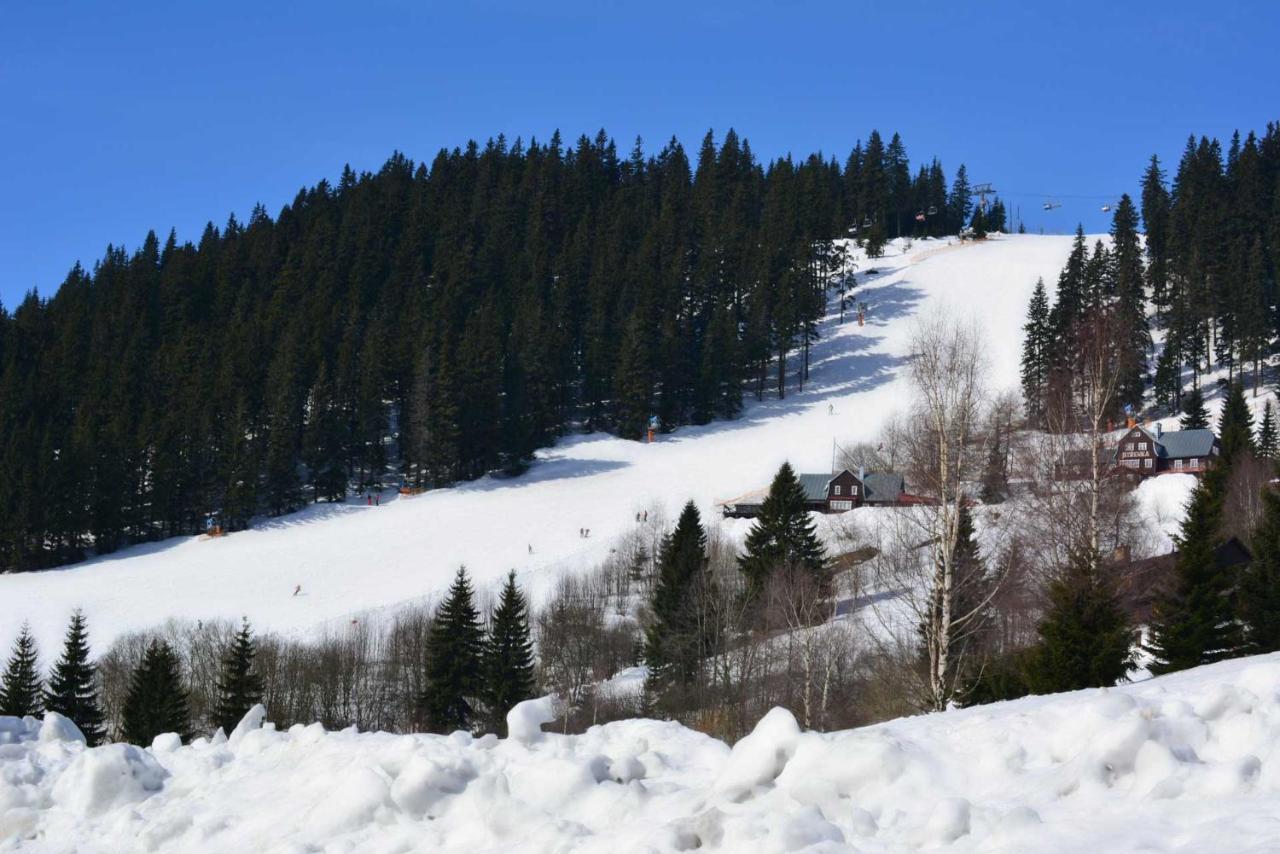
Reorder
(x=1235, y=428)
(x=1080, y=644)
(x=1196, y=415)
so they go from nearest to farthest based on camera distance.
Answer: (x=1080, y=644), (x=1235, y=428), (x=1196, y=415)

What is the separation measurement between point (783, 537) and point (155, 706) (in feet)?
70.0

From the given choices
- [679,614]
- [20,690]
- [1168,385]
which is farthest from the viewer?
[1168,385]

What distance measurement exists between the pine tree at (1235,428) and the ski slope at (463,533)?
12453mm

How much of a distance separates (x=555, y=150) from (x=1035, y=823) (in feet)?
417

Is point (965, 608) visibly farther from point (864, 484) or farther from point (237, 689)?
point (864, 484)

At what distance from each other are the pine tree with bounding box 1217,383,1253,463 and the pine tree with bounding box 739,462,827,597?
16548 millimetres

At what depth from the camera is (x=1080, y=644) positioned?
13898 millimetres

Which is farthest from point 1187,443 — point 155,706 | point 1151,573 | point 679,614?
point 155,706

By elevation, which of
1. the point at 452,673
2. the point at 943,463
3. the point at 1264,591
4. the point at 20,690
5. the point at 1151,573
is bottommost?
the point at 452,673

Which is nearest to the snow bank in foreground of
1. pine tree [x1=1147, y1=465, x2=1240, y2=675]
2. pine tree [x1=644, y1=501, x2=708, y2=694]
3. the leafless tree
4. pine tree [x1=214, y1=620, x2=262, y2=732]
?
the leafless tree

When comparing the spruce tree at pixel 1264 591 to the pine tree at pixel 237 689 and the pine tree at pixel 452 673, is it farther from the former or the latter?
the pine tree at pixel 237 689

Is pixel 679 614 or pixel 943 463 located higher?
pixel 943 463

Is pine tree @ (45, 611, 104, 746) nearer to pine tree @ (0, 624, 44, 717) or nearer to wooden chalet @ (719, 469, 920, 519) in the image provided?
pine tree @ (0, 624, 44, 717)

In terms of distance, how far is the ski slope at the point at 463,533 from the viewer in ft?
149
